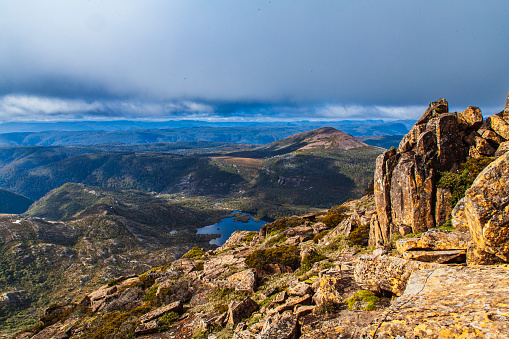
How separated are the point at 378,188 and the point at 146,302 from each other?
33.6 m

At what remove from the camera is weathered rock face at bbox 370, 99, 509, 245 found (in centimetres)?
2152

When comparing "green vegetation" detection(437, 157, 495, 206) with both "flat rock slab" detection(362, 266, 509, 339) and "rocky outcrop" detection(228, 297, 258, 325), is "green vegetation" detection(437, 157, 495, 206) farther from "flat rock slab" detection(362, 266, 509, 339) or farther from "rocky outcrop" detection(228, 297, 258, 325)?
"rocky outcrop" detection(228, 297, 258, 325)

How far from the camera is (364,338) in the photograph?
7859 millimetres

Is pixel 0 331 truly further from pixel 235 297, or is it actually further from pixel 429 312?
pixel 429 312

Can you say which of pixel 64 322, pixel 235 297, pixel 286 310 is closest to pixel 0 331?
pixel 64 322

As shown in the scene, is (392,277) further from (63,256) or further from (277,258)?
(63,256)

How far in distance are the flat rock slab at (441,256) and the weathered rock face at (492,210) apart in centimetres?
127

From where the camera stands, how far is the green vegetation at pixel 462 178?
780 inches

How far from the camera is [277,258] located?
105 ft

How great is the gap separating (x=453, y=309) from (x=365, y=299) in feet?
20.2

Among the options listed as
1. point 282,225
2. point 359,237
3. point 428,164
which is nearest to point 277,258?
point 359,237

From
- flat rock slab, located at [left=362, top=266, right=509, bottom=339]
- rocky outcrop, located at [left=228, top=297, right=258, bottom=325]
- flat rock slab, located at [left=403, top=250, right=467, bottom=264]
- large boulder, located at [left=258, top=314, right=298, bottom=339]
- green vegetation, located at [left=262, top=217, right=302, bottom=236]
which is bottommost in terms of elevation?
green vegetation, located at [left=262, top=217, right=302, bottom=236]

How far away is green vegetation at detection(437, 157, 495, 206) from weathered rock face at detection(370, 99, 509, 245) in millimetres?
535

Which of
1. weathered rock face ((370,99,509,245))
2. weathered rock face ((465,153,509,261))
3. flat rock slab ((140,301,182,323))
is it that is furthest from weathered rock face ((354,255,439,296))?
flat rock slab ((140,301,182,323))
